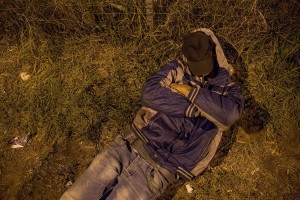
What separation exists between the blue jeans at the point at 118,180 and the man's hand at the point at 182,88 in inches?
27.5

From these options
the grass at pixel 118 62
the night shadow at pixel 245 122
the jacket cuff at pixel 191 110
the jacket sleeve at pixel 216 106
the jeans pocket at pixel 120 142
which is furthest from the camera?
the grass at pixel 118 62

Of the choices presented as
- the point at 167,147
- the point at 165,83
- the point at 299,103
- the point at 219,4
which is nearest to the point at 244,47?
the point at 219,4

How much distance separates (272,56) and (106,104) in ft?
6.46

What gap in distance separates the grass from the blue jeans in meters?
0.61

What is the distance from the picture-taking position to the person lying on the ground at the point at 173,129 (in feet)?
8.84

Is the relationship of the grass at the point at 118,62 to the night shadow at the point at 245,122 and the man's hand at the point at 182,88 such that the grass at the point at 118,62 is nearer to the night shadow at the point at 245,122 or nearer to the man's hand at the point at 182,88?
the night shadow at the point at 245,122

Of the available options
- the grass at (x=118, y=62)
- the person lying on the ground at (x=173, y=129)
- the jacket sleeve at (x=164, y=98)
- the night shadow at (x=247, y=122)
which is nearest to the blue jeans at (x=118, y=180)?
the person lying on the ground at (x=173, y=129)

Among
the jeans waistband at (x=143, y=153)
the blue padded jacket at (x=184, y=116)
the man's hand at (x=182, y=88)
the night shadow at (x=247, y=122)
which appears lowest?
the night shadow at (x=247, y=122)

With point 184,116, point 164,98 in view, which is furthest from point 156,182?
point 164,98

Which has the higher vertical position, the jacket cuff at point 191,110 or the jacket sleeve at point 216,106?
the jacket sleeve at point 216,106

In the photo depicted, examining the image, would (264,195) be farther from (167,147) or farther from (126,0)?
(126,0)

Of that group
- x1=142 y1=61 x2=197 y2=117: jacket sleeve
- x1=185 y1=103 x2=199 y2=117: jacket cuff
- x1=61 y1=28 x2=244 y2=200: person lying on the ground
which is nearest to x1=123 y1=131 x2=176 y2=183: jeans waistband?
x1=61 y1=28 x2=244 y2=200: person lying on the ground

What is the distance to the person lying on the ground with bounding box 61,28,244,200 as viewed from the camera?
2695 mm

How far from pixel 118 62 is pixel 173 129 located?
4.34 feet
